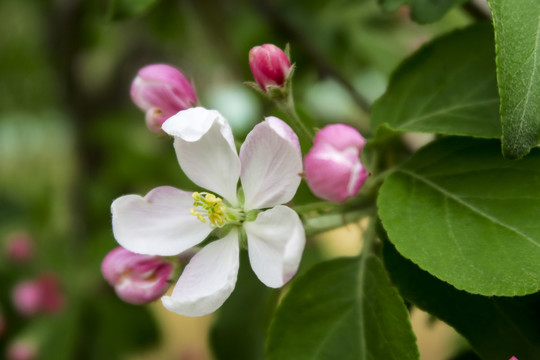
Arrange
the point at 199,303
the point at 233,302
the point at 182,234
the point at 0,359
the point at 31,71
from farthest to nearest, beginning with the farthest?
1. the point at 31,71
2. the point at 0,359
3. the point at 233,302
4. the point at 182,234
5. the point at 199,303

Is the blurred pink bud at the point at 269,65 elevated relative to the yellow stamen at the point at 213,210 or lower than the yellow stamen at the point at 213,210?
elevated

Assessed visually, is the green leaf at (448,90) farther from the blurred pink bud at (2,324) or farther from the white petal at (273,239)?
the blurred pink bud at (2,324)

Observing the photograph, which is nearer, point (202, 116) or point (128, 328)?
point (202, 116)

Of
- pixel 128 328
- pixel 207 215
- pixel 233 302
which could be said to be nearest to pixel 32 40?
pixel 128 328

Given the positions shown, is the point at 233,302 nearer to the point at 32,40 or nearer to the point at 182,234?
the point at 182,234

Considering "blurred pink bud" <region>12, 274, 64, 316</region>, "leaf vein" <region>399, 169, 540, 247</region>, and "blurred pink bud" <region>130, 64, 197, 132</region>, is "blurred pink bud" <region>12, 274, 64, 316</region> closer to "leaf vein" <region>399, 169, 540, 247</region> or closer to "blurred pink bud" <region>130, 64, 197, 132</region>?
"blurred pink bud" <region>130, 64, 197, 132</region>

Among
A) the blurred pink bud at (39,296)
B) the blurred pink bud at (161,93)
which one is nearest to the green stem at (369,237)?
the blurred pink bud at (161,93)

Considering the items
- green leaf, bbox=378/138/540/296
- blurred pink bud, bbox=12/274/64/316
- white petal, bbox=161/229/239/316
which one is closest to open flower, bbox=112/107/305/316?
white petal, bbox=161/229/239/316

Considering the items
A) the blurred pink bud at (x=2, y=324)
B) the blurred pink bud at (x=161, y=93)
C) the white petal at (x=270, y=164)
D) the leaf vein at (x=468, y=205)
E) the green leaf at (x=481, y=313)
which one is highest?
the blurred pink bud at (x=161, y=93)

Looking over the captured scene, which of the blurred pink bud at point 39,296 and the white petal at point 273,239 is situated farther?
the blurred pink bud at point 39,296
